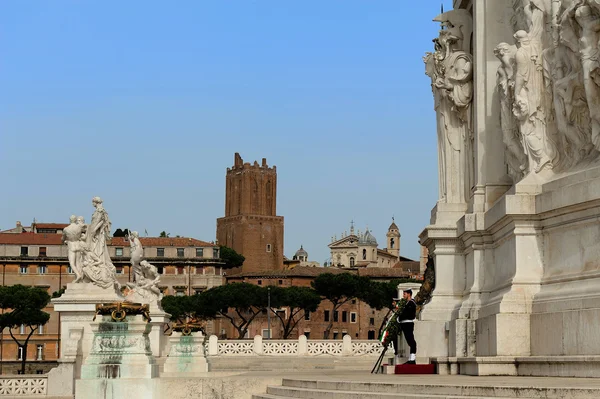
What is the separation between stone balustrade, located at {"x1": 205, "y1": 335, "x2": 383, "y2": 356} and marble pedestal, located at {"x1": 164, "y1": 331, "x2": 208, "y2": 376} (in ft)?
31.4

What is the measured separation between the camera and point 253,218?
591 ft

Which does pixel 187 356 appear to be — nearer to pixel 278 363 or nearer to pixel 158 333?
pixel 158 333

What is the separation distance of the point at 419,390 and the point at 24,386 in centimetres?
1184

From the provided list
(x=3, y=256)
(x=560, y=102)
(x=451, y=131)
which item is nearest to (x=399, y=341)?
(x=451, y=131)

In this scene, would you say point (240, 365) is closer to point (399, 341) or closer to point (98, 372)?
point (399, 341)

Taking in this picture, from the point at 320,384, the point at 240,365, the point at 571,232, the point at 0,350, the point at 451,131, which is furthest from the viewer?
the point at 0,350

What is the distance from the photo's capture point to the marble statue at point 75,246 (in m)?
28.4

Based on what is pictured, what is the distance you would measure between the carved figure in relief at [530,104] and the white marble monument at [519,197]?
14 millimetres

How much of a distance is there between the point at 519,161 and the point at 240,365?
21565 millimetres

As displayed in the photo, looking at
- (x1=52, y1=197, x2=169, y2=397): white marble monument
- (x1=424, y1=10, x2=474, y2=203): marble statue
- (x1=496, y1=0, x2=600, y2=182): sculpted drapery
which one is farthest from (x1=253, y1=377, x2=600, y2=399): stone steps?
(x1=424, y1=10, x2=474, y2=203): marble statue

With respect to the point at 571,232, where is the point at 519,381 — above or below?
below

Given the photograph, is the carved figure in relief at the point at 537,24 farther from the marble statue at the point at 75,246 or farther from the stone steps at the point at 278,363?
the stone steps at the point at 278,363

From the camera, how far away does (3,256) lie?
11788cm

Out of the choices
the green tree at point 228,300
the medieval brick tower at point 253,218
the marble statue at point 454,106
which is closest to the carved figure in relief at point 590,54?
the marble statue at point 454,106
